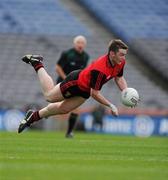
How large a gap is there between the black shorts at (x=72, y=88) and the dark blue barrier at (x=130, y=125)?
1241 centimetres

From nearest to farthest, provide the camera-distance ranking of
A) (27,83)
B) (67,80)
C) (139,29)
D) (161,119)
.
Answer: (67,80), (161,119), (27,83), (139,29)

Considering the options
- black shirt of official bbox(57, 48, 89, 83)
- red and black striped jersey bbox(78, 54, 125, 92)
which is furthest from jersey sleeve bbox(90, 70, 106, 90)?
black shirt of official bbox(57, 48, 89, 83)

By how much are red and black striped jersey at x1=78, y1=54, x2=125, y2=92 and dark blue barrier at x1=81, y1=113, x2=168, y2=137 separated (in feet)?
41.6

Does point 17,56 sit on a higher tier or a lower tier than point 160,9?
lower

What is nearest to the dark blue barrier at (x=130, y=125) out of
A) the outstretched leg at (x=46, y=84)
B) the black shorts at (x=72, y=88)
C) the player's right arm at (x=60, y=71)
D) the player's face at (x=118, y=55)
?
the player's right arm at (x=60, y=71)

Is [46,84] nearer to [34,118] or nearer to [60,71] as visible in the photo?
[34,118]

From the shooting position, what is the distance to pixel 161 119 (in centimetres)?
2562

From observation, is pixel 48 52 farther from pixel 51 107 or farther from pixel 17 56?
pixel 51 107

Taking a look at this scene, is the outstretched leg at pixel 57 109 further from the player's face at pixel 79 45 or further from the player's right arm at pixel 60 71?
the player's face at pixel 79 45

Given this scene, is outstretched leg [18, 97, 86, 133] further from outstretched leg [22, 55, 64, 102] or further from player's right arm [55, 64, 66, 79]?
player's right arm [55, 64, 66, 79]

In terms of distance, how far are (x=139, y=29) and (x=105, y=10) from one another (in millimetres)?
1745

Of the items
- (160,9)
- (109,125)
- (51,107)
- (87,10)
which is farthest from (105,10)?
(51,107)

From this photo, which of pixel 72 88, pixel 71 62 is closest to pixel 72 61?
pixel 71 62

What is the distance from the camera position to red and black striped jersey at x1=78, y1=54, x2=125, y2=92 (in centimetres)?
1234
